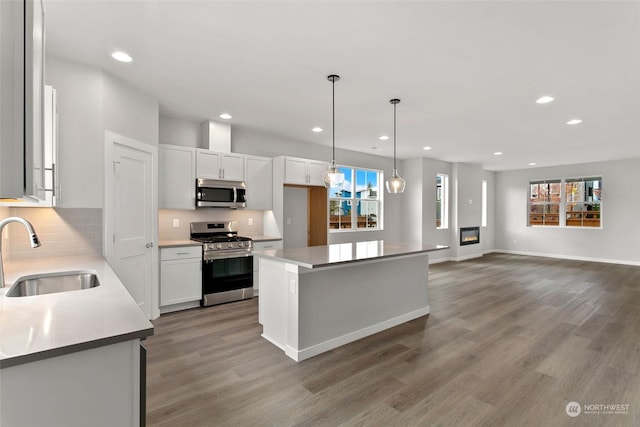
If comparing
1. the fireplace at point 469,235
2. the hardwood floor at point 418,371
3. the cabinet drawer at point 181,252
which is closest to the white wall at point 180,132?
the cabinet drawer at point 181,252

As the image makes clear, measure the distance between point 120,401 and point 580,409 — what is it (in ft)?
9.24

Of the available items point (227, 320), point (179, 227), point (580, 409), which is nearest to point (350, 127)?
point (179, 227)

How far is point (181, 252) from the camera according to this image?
13.6ft

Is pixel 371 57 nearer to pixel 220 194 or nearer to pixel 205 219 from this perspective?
pixel 220 194

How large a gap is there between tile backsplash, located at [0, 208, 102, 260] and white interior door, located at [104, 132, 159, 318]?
4.8 inches

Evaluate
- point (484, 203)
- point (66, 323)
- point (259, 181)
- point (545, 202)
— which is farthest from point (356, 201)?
point (545, 202)

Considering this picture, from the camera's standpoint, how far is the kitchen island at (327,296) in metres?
2.87

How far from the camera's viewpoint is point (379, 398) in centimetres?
228

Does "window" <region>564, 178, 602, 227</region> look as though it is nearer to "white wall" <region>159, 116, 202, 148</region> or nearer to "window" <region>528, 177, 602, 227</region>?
"window" <region>528, 177, 602, 227</region>

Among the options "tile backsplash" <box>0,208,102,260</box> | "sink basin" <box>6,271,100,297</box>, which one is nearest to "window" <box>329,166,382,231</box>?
"tile backsplash" <box>0,208,102,260</box>

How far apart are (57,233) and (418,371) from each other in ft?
11.5

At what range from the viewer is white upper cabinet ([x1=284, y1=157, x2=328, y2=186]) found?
5.39m

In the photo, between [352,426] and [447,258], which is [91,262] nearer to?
[352,426]

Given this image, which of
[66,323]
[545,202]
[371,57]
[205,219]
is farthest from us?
[545,202]
